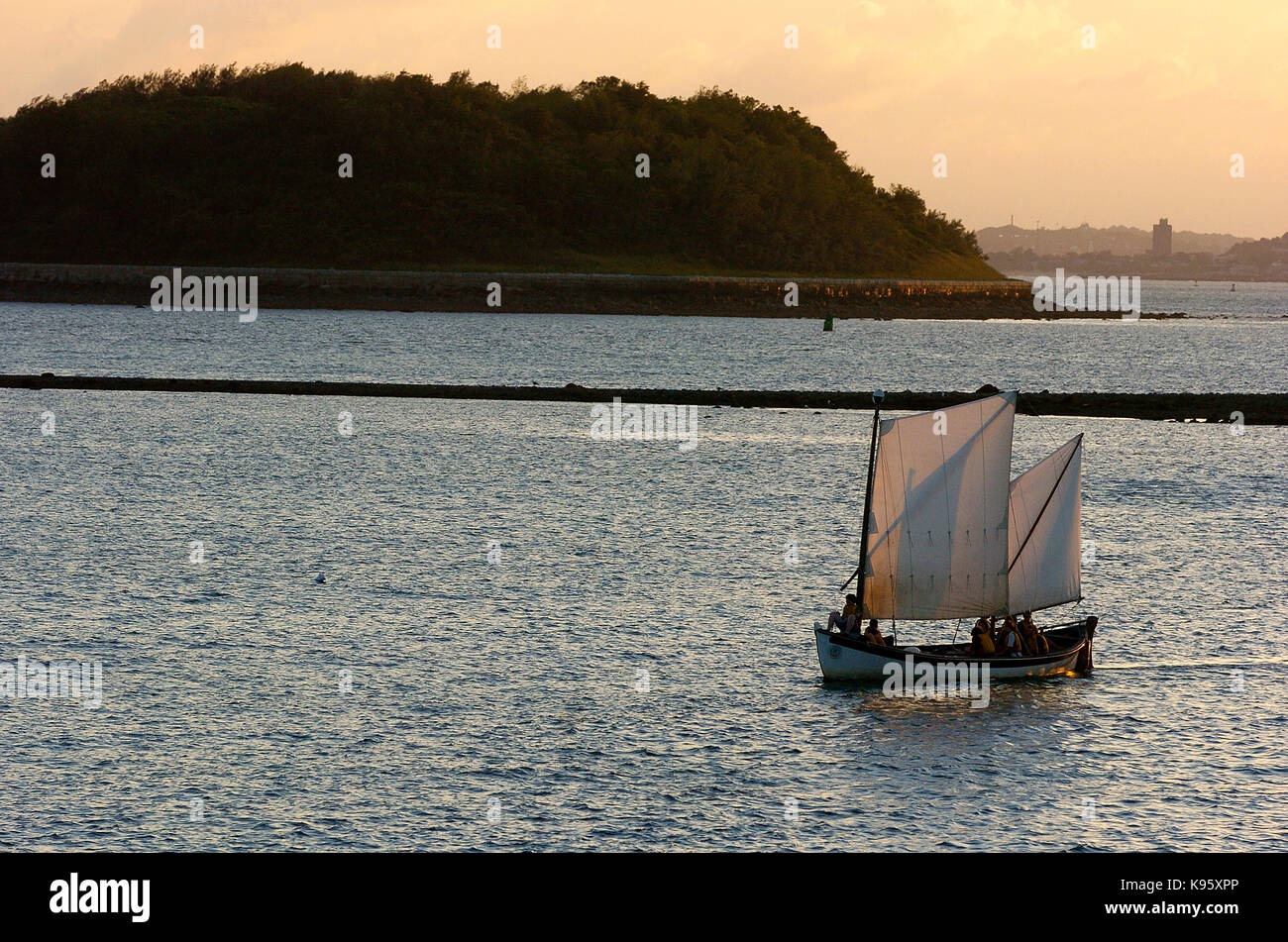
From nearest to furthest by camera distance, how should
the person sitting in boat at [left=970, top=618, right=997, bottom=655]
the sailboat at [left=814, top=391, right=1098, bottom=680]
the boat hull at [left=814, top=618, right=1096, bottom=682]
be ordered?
the boat hull at [left=814, top=618, right=1096, bottom=682] < the person sitting in boat at [left=970, top=618, right=997, bottom=655] < the sailboat at [left=814, top=391, right=1098, bottom=680]

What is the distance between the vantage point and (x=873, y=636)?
32.5m

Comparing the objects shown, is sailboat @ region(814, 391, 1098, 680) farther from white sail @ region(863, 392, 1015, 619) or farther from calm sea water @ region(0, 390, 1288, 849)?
calm sea water @ region(0, 390, 1288, 849)

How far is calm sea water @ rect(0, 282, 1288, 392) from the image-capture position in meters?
125

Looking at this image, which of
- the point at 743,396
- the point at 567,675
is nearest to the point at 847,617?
the point at 567,675

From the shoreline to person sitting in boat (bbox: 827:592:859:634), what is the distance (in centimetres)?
5774

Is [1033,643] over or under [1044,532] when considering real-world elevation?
under

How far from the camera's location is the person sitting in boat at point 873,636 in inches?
1265

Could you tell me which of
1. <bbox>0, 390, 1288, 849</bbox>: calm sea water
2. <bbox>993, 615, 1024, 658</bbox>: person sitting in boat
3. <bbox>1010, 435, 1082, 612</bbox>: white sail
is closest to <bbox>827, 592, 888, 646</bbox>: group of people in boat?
<bbox>0, 390, 1288, 849</bbox>: calm sea water

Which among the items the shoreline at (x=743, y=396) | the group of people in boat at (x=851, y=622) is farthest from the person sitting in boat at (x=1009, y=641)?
the shoreline at (x=743, y=396)

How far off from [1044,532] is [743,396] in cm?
6622

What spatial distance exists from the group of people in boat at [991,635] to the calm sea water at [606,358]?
84.8 m

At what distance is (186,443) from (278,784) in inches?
2203

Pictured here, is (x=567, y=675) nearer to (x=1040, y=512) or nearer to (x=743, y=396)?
(x=1040, y=512)
